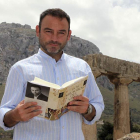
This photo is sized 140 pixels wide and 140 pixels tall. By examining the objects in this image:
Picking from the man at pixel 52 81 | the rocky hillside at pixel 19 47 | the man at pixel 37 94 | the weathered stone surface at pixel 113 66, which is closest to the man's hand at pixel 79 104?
the man at pixel 52 81

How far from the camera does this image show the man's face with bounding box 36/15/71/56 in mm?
3039

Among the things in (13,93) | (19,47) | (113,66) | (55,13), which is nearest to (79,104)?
(13,93)

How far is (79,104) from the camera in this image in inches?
110

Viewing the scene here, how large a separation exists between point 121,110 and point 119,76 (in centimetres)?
228

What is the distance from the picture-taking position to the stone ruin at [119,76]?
14.1 meters

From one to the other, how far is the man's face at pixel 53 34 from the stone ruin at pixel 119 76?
10.9 meters

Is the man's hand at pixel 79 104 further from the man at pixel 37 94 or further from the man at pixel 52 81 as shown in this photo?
the man at pixel 37 94

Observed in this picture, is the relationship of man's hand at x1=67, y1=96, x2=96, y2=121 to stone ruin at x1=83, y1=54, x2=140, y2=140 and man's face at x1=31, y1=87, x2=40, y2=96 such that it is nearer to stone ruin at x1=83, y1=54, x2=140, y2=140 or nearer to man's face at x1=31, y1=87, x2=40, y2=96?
man's face at x1=31, y1=87, x2=40, y2=96

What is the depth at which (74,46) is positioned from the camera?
126 metres

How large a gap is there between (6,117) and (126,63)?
13.5 metres

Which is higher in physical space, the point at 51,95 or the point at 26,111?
the point at 51,95

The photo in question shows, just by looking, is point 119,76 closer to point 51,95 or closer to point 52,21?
point 52,21

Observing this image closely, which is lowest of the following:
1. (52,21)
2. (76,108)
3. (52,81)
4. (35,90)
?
(76,108)

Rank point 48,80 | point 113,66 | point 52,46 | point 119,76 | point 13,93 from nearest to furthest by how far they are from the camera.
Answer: point 13,93 → point 48,80 → point 52,46 → point 113,66 → point 119,76
